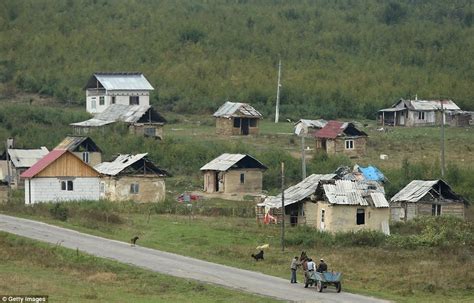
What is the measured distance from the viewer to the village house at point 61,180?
2376 inches

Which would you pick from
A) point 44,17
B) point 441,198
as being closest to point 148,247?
point 441,198

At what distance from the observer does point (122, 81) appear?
89062mm

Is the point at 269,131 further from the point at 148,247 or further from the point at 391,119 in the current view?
the point at 148,247

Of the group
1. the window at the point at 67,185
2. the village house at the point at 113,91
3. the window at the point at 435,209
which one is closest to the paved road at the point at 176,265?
the window at the point at 67,185

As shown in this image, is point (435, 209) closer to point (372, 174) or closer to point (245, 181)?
point (372, 174)

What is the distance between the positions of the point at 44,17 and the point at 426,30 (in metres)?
33.0

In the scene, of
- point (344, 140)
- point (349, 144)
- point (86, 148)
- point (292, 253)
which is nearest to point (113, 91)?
point (86, 148)

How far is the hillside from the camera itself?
3765 inches

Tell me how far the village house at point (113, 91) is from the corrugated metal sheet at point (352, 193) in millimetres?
38408

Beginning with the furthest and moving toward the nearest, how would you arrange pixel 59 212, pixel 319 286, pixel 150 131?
pixel 150 131 → pixel 59 212 → pixel 319 286

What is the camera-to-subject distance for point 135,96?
88.1 metres

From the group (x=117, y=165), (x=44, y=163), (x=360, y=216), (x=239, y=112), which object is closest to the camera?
(x=360, y=216)

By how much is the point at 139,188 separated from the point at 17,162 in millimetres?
9775

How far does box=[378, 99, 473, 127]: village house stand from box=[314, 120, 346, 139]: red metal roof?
1226 centimetres
